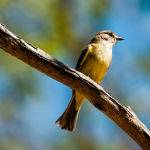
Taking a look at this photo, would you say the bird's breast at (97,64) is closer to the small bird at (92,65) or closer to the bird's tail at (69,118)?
the small bird at (92,65)

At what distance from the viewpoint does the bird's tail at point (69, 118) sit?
635 cm

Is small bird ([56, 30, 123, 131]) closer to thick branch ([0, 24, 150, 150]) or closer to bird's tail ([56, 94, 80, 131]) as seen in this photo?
bird's tail ([56, 94, 80, 131])

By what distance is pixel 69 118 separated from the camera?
6520 mm

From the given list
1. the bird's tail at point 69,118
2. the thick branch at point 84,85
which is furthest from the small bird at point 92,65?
the thick branch at point 84,85

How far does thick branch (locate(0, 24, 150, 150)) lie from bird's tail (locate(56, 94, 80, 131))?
4.40 ft

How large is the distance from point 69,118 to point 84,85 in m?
1.58

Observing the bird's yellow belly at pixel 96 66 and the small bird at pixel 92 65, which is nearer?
the small bird at pixel 92 65

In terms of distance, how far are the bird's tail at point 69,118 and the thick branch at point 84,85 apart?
1341 millimetres

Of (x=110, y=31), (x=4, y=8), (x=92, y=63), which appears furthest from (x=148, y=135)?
(x=4, y=8)

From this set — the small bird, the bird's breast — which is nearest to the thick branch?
the small bird

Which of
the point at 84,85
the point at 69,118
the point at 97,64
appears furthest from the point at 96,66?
the point at 84,85

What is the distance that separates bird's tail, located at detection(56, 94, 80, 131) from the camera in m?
6.35

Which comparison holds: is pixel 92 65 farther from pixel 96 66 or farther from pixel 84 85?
pixel 84 85

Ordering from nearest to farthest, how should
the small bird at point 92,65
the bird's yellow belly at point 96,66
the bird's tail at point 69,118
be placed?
1. the bird's tail at point 69,118
2. the small bird at point 92,65
3. the bird's yellow belly at point 96,66
